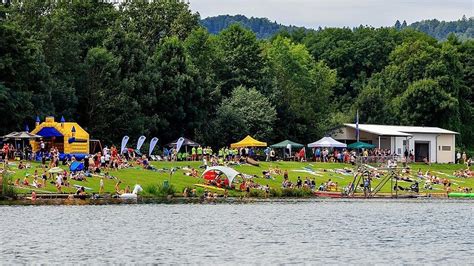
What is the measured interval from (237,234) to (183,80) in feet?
187

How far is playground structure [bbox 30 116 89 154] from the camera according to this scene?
91812 millimetres

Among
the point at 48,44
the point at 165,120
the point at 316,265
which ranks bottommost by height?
the point at 316,265

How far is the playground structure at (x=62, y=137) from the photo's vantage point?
91.8 metres

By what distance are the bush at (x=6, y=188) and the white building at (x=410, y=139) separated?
5768 cm

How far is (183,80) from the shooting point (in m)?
111

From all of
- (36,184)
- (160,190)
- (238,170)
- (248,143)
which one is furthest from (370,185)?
(36,184)

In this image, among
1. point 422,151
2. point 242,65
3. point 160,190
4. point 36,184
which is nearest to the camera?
point 36,184

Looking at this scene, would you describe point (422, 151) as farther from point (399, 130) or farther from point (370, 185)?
point (370, 185)

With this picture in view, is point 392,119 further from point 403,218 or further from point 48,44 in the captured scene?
point 403,218

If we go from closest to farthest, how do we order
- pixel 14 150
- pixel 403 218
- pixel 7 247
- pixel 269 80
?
pixel 7 247
pixel 403 218
pixel 14 150
pixel 269 80

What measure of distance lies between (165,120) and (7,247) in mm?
61840

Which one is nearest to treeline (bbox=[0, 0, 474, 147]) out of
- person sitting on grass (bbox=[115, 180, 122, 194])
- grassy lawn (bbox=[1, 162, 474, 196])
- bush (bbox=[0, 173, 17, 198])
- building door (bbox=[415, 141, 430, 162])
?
building door (bbox=[415, 141, 430, 162])

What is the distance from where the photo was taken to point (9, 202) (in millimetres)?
69375

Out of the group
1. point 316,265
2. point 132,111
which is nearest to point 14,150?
point 132,111
